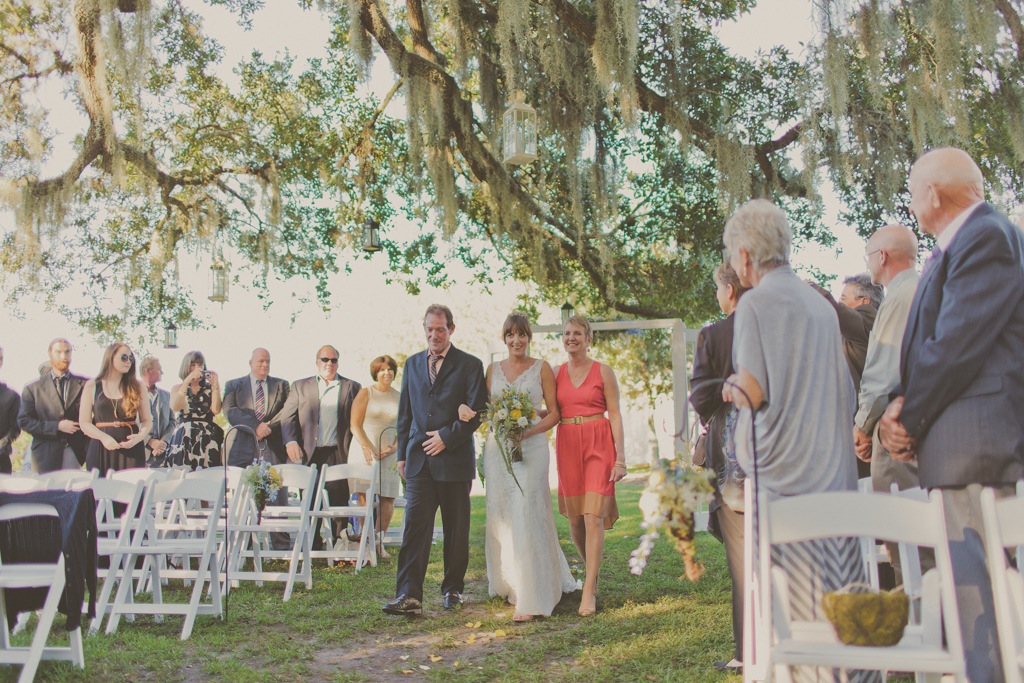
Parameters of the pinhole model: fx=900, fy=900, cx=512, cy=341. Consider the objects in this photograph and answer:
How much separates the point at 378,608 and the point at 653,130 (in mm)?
5766

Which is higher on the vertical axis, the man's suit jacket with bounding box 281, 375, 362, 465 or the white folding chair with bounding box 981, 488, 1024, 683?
the man's suit jacket with bounding box 281, 375, 362, 465

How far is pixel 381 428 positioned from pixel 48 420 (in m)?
2.86

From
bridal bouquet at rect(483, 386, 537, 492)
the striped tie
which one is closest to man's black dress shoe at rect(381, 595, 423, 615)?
bridal bouquet at rect(483, 386, 537, 492)

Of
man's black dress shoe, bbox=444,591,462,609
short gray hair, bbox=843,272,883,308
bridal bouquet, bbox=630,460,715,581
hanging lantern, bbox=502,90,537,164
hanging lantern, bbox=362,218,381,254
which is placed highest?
hanging lantern, bbox=502,90,537,164

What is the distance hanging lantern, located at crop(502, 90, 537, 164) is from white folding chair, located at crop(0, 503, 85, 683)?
4488mm

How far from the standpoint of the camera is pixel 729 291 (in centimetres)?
389

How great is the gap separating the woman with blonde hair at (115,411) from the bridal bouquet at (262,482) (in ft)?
5.08

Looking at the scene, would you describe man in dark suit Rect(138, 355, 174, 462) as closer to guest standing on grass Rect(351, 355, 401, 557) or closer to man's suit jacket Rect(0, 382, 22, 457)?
man's suit jacket Rect(0, 382, 22, 457)

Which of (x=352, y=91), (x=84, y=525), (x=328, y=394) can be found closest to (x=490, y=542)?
(x=84, y=525)

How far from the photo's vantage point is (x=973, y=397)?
2.80 m

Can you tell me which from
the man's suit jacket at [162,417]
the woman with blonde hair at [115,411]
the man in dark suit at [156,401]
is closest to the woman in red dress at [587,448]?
the woman with blonde hair at [115,411]

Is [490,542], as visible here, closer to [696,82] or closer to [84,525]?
[84,525]

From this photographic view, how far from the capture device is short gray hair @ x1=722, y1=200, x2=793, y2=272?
2.78m

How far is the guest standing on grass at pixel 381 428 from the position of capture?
8.28m
